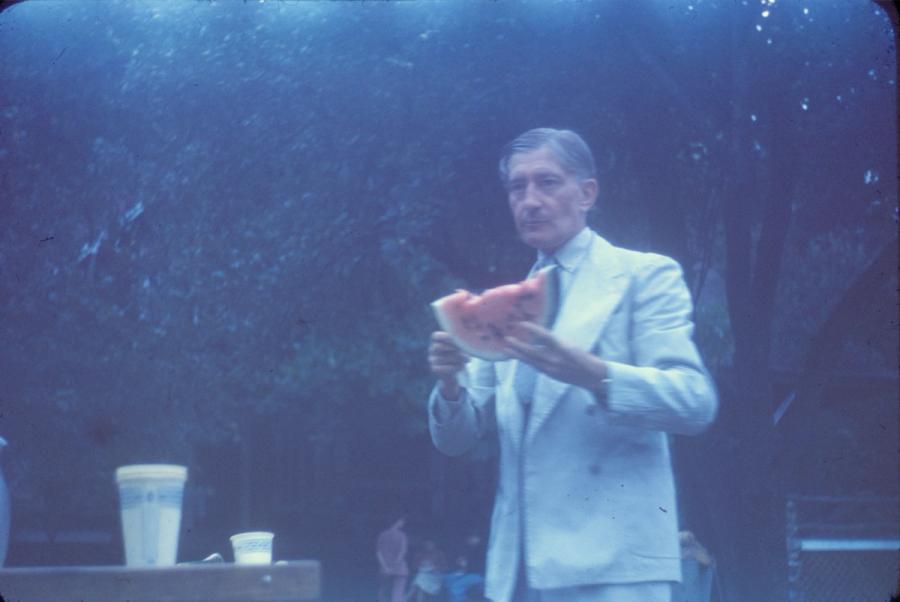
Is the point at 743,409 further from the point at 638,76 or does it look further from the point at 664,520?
the point at 664,520

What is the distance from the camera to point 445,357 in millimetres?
1963

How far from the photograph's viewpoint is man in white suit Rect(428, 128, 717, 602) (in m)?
1.77

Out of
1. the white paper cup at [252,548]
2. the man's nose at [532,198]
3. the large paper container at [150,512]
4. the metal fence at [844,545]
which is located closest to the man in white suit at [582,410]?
the man's nose at [532,198]

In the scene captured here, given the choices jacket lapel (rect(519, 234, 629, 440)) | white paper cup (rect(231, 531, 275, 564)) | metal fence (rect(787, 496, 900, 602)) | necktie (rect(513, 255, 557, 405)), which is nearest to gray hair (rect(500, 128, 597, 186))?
jacket lapel (rect(519, 234, 629, 440))

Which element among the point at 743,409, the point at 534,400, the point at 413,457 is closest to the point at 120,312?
the point at 743,409

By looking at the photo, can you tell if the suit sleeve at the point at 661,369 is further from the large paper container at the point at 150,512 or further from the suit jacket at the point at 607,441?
the large paper container at the point at 150,512

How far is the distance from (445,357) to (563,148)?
0.48 meters

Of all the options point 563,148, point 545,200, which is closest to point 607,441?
point 545,200

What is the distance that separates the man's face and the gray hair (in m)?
0.01

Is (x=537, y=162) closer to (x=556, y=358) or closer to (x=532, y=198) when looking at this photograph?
(x=532, y=198)

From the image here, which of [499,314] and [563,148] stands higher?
[563,148]

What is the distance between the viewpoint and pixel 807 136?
285 inches

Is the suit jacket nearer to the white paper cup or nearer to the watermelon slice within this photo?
the watermelon slice

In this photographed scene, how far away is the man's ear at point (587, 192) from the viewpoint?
2.09 meters
